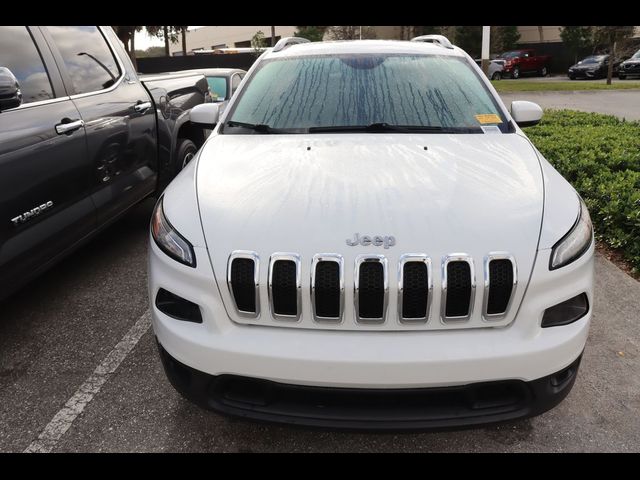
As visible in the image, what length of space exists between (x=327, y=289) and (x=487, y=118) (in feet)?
5.47

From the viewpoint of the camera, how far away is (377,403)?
1901 millimetres

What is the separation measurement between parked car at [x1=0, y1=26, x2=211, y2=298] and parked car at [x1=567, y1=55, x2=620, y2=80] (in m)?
27.9

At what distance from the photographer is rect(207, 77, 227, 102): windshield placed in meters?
7.72

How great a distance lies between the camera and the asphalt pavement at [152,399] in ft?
7.41

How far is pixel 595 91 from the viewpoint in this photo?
20.0m

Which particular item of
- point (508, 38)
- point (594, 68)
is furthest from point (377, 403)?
point (508, 38)

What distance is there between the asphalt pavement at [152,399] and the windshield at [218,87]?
15.1ft

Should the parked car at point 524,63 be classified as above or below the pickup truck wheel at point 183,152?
above

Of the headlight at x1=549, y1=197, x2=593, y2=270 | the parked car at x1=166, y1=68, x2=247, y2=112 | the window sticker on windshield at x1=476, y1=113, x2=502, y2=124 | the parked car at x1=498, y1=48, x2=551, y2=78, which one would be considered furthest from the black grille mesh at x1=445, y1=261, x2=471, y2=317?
the parked car at x1=498, y1=48, x2=551, y2=78

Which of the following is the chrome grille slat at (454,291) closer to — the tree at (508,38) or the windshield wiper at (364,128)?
the windshield wiper at (364,128)

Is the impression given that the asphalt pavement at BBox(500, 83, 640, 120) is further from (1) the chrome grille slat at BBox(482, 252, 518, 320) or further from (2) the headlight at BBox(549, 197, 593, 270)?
(1) the chrome grille slat at BBox(482, 252, 518, 320)

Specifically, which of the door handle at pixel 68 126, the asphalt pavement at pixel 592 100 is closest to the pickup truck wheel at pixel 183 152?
the door handle at pixel 68 126

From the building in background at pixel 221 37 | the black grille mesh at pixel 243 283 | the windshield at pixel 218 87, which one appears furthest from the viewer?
the building in background at pixel 221 37
